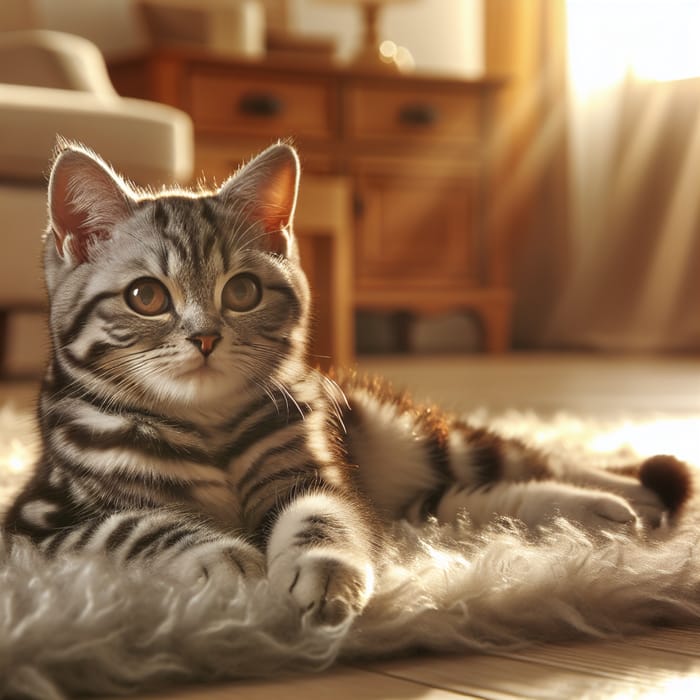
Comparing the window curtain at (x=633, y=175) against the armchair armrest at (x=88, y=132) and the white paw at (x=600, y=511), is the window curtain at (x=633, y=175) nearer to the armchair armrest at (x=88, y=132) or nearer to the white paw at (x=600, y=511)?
the armchair armrest at (x=88, y=132)

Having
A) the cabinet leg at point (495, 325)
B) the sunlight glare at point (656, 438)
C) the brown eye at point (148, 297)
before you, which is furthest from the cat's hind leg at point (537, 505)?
the cabinet leg at point (495, 325)

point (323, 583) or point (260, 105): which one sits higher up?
point (323, 583)

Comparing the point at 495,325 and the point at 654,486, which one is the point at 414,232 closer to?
the point at 495,325

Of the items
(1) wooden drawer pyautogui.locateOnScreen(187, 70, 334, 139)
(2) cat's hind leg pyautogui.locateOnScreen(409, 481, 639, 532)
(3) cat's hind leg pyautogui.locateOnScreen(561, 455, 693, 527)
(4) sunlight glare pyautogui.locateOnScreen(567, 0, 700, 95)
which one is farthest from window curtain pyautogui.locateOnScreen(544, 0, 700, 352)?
(2) cat's hind leg pyautogui.locateOnScreen(409, 481, 639, 532)

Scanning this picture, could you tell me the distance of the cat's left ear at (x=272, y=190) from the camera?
1004mm

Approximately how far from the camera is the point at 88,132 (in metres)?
2.72

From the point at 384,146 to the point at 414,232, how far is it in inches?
14.5

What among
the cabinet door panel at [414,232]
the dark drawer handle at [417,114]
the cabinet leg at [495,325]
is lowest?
the cabinet leg at [495,325]

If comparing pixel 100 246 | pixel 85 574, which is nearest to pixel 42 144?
pixel 100 246

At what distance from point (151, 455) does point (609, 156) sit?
12.7 ft

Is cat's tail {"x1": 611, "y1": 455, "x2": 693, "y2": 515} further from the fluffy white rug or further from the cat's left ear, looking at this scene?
the cat's left ear

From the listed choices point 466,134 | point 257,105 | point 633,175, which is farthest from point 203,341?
point 633,175

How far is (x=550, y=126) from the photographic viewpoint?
4656mm

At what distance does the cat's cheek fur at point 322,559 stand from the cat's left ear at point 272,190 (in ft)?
0.86
